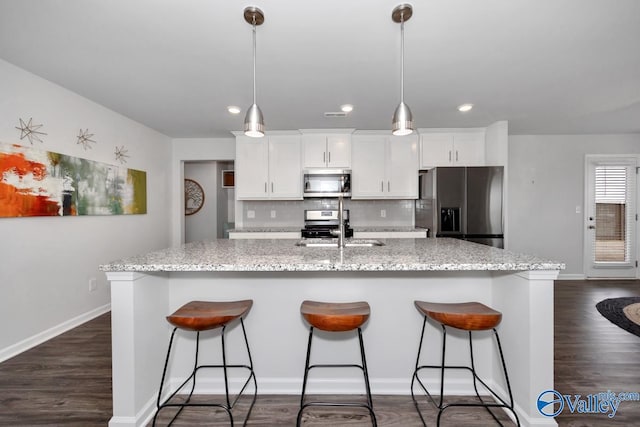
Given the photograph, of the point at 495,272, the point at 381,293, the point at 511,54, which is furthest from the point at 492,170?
the point at 381,293

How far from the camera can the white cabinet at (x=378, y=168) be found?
13.9ft

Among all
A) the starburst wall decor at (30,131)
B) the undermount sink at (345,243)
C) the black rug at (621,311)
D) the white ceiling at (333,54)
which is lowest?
the black rug at (621,311)

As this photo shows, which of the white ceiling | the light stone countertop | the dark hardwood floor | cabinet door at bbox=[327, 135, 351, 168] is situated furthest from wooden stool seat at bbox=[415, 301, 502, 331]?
cabinet door at bbox=[327, 135, 351, 168]

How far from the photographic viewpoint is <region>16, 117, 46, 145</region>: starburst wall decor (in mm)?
2404

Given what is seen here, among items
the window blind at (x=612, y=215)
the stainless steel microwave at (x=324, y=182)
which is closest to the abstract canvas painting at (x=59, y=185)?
the stainless steel microwave at (x=324, y=182)

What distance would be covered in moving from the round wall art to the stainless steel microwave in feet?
9.85

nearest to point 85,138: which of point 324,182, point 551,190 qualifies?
point 324,182

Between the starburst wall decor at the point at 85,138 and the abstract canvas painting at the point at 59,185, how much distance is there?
6.8 inches

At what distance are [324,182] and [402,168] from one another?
45.5 inches

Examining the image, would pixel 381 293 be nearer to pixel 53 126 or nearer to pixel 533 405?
pixel 533 405

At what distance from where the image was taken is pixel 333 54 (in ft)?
7.06

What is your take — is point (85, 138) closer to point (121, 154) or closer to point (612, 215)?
point (121, 154)

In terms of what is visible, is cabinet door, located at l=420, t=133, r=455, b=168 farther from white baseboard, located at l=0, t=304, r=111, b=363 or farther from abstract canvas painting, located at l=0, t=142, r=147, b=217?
white baseboard, located at l=0, t=304, r=111, b=363

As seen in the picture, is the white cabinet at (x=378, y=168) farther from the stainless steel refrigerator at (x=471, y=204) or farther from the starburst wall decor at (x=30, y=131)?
the starburst wall decor at (x=30, y=131)
